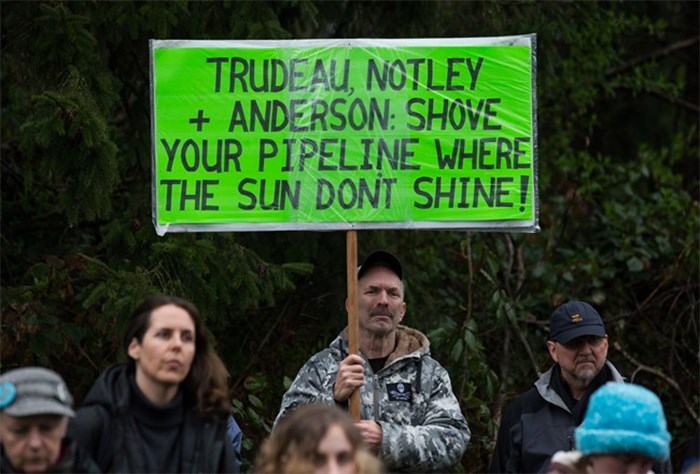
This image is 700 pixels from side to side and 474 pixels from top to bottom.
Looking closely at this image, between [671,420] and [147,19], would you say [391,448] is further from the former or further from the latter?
[671,420]

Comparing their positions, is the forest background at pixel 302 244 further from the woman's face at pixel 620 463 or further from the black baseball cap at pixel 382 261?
the woman's face at pixel 620 463

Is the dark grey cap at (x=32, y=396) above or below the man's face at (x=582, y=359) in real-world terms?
below

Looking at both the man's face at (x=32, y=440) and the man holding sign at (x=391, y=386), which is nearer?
the man's face at (x=32, y=440)

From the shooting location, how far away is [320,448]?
17.6 feet

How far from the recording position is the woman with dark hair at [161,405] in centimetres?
572

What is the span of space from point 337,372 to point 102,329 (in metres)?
2.63

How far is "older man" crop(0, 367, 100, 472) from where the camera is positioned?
5324 mm

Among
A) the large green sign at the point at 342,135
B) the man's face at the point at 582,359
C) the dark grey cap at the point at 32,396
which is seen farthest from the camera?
the man's face at the point at 582,359

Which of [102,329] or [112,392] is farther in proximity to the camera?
[102,329]

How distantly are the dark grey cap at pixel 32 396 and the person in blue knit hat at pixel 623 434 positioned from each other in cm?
177

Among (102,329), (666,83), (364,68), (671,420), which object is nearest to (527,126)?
(364,68)

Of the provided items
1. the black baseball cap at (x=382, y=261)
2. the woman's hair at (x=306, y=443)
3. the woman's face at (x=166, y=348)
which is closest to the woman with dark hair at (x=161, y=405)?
the woman's face at (x=166, y=348)

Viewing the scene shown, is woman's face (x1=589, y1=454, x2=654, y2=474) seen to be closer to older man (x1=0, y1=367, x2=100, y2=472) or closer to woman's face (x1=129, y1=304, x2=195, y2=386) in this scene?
woman's face (x1=129, y1=304, x2=195, y2=386)

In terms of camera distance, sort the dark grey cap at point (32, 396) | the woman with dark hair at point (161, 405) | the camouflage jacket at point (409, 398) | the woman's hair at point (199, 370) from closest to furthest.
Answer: the dark grey cap at point (32, 396)
the woman with dark hair at point (161, 405)
the woman's hair at point (199, 370)
the camouflage jacket at point (409, 398)
